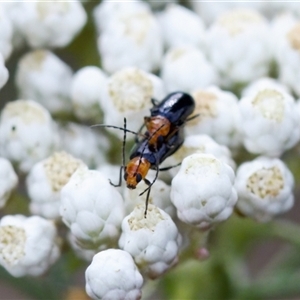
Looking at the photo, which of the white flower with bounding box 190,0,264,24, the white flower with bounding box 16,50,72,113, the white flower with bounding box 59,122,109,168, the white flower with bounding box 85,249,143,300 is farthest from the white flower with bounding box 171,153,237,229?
the white flower with bounding box 190,0,264,24

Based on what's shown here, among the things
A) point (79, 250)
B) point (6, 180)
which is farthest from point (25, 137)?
point (79, 250)

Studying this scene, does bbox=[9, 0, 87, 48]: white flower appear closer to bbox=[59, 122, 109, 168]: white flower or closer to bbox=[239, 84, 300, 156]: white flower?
bbox=[59, 122, 109, 168]: white flower

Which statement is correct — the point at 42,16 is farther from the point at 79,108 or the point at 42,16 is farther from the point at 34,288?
the point at 34,288

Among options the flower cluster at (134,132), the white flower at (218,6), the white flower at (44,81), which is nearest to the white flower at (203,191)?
the flower cluster at (134,132)

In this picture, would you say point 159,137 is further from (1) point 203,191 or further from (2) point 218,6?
(2) point 218,6

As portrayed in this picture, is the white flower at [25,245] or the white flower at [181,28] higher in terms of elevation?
the white flower at [181,28]

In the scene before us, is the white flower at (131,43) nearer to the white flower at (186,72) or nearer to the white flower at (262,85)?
the white flower at (186,72)

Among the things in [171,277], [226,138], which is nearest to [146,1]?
[226,138]
